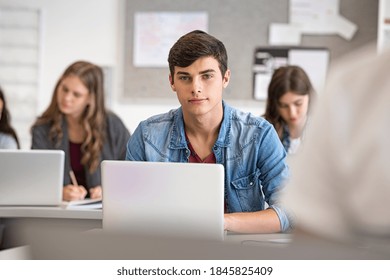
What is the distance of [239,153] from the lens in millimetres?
1733

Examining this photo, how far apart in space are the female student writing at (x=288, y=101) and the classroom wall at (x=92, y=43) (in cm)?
146

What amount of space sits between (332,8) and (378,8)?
264mm

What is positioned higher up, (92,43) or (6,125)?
(92,43)

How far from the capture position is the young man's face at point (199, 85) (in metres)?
1.70

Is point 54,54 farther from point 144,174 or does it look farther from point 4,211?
point 144,174

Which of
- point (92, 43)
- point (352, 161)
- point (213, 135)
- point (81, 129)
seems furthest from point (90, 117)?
point (352, 161)

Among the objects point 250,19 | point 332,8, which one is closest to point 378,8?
point 332,8

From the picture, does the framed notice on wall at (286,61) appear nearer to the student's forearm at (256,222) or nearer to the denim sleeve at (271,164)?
the denim sleeve at (271,164)

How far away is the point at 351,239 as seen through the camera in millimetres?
441

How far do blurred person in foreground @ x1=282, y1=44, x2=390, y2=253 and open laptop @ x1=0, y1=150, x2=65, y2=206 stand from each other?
1506mm

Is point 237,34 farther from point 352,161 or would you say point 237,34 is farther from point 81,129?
point 352,161

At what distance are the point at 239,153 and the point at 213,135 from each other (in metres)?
0.09

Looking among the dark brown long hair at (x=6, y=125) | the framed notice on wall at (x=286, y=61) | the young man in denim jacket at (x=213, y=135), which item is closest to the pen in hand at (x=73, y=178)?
the dark brown long hair at (x=6, y=125)

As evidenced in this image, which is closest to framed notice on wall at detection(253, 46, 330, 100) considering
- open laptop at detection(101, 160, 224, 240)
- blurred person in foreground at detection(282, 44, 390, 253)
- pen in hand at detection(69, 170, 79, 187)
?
pen in hand at detection(69, 170, 79, 187)
